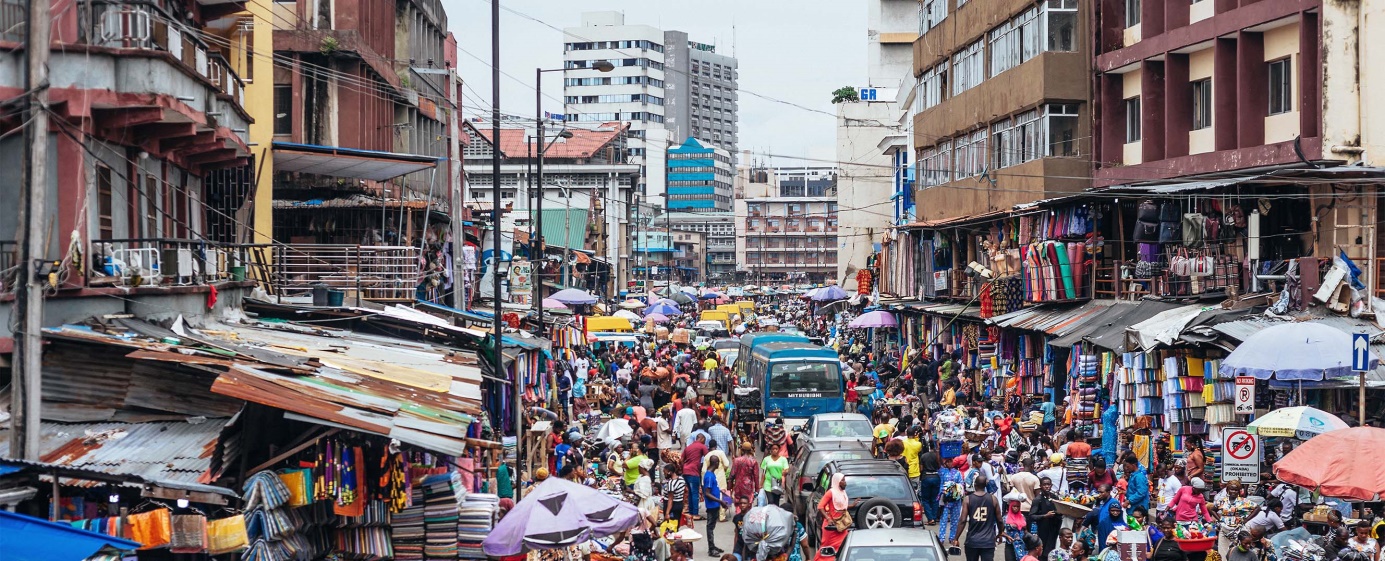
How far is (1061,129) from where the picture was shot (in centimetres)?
3416

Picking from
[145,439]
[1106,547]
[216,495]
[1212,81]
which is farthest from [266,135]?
[1212,81]

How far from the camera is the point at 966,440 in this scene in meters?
22.1

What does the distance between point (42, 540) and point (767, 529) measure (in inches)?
346

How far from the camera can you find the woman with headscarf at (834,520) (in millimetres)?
16234

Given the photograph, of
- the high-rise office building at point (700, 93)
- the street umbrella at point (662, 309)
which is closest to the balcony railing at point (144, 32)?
the street umbrella at point (662, 309)

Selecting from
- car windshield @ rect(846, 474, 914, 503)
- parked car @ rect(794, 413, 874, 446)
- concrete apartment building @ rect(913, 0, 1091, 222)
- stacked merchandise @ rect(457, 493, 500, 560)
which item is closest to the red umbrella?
car windshield @ rect(846, 474, 914, 503)

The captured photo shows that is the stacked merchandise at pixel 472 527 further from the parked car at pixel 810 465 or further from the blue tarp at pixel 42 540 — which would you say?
the parked car at pixel 810 465

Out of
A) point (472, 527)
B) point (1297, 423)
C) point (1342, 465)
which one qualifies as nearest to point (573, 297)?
point (1297, 423)

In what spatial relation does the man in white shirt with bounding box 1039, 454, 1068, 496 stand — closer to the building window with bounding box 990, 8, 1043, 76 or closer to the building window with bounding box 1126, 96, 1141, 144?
the building window with bounding box 1126, 96, 1141, 144

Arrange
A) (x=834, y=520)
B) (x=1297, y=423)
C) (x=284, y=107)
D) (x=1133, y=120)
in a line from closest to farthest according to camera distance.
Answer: (x=1297, y=423) → (x=834, y=520) → (x=284, y=107) → (x=1133, y=120)

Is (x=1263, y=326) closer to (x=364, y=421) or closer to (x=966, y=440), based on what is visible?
(x=966, y=440)

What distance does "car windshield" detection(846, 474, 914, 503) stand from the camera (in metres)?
17.3

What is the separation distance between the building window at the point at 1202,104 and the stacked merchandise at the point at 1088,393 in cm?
648

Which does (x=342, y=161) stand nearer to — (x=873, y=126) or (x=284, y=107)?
(x=284, y=107)
